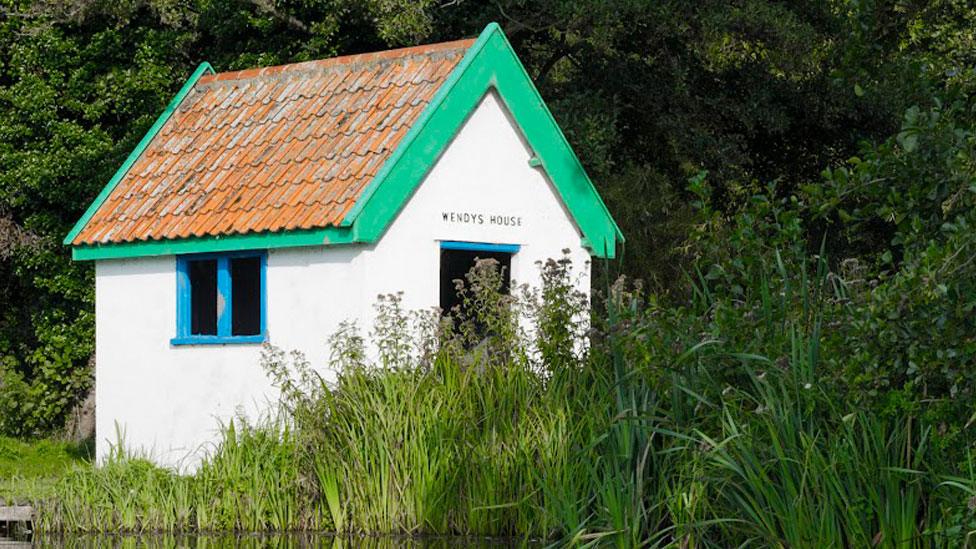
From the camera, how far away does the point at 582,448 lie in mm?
10070

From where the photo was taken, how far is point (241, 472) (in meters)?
13.2

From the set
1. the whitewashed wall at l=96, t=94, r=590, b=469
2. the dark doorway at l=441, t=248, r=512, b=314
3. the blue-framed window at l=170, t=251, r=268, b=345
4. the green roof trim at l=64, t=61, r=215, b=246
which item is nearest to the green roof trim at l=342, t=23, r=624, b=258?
the whitewashed wall at l=96, t=94, r=590, b=469

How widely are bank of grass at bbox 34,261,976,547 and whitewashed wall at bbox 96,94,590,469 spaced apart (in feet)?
1.17

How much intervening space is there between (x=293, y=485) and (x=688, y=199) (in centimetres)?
1336

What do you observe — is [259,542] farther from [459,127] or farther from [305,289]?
[459,127]

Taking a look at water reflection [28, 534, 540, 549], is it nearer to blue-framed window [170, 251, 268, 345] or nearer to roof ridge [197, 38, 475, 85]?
blue-framed window [170, 251, 268, 345]

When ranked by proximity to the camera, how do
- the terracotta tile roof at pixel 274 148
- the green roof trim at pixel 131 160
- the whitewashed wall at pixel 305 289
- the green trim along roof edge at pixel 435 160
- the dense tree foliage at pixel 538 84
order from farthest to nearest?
1. the dense tree foliage at pixel 538 84
2. the green roof trim at pixel 131 160
3. the terracotta tile roof at pixel 274 148
4. the whitewashed wall at pixel 305 289
5. the green trim along roof edge at pixel 435 160

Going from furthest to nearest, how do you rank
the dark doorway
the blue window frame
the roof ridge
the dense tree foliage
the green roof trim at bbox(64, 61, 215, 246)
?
the dense tree foliage
the dark doorway
the green roof trim at bbox(64, 61, 215, 246)
the roof ridge
the blue window frame

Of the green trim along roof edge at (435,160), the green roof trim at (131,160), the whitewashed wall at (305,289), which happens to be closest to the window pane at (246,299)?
the whitewashed wall at (305,289)

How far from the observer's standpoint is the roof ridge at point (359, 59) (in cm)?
1570

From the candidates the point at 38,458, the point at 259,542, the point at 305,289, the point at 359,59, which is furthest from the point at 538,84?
the point at 259,542

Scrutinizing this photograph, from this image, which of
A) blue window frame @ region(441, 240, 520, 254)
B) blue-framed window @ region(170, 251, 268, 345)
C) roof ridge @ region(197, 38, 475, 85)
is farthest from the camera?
roof ridge @ region(197, 38, 475, 85)

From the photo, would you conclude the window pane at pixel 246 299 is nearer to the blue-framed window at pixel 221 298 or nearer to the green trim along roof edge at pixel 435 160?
the blue-framed window at pixel 221 298

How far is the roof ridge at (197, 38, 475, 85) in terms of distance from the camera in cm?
1570
